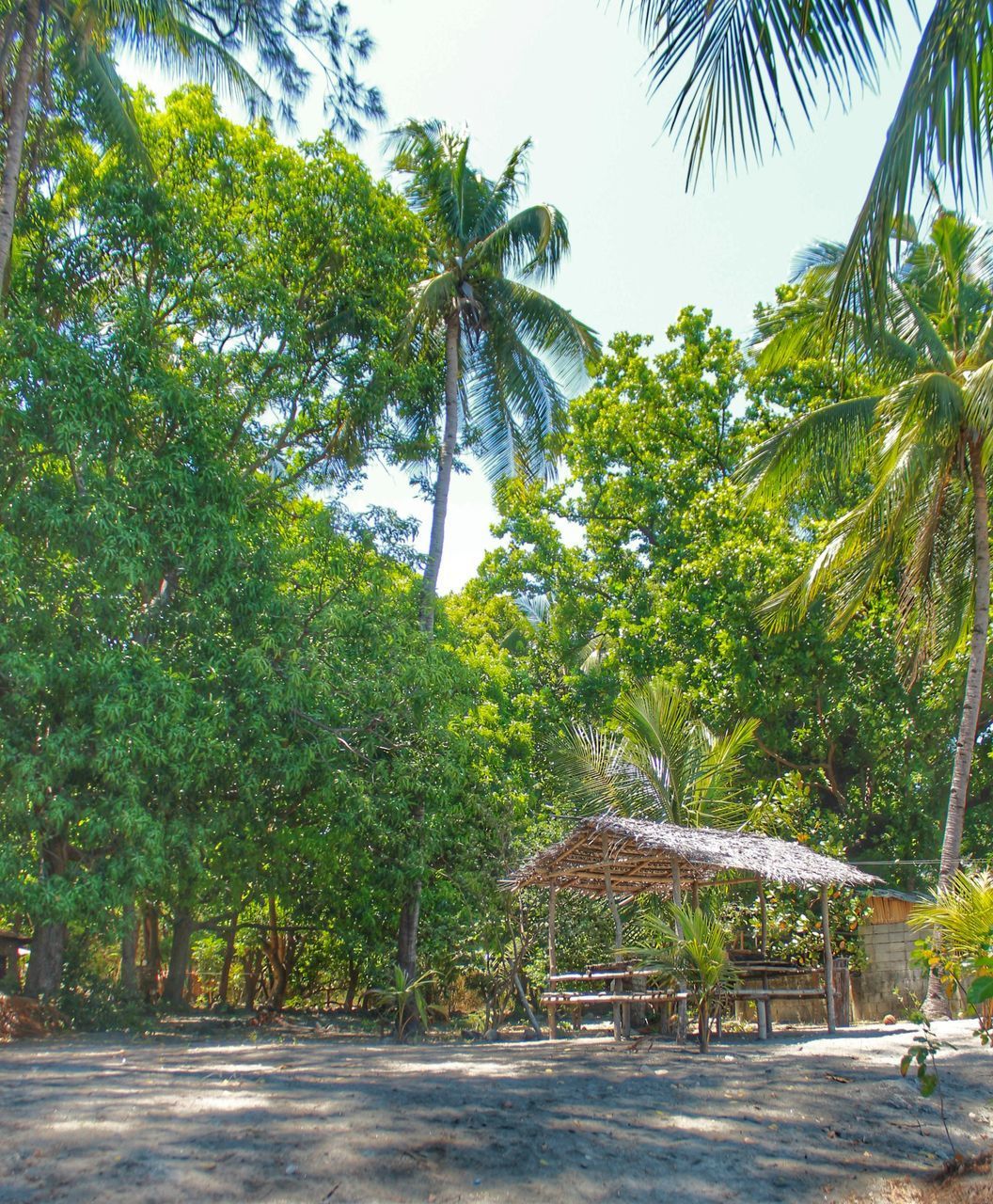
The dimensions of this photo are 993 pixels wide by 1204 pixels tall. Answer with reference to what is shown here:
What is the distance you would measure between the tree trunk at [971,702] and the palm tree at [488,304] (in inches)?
313

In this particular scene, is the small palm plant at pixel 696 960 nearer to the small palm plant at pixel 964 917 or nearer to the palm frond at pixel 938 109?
the small palm plant at pixel 964 917

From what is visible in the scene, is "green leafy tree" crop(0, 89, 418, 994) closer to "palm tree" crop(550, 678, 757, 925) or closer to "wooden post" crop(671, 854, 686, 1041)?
"palm tree" crop(550, 678, 757, 925)

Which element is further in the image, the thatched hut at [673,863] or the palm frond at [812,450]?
the palm frond at [812,450]

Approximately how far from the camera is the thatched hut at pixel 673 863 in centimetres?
1086

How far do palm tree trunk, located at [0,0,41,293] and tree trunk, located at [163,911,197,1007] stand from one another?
394 inches

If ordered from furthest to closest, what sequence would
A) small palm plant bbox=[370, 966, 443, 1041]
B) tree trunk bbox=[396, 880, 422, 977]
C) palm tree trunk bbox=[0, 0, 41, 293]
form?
tree trunk bbox=[396, 880, 422, 977]
small palm plant bbox=[370, 966, 443, 1041]
palm tree trunk bbox=[0, 0, 41, 293]

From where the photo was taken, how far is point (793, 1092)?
6.83 meters

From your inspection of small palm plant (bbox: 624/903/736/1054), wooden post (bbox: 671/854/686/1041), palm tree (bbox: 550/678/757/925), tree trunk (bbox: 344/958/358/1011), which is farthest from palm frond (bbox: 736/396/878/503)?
tree trunk (bbox: 344/958/358/1011)

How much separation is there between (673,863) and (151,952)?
1139 centimetres

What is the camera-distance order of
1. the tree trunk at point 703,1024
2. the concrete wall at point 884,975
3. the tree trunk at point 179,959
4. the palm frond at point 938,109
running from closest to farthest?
the palm frond at point 938,109
the tree trunk at point 703,1024
the concrete wall at point 884,975
the tree trunk at point 179,959

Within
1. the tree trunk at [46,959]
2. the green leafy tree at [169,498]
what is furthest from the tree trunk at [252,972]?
the tree trunk at [46,959]


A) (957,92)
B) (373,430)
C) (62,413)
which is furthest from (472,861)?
(957,92)

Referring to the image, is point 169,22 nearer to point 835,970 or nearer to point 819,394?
point 819,394

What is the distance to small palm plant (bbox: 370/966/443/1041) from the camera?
40.1 feet
